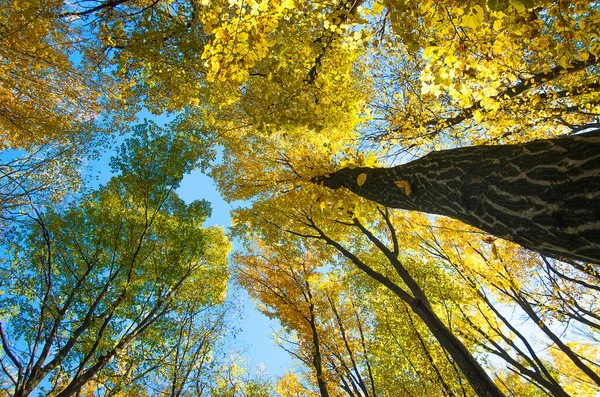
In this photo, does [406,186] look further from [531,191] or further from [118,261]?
[118,261]

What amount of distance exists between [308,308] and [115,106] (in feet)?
28.4

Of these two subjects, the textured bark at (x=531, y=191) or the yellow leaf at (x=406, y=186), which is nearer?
the textured bark at (x=531, y=191)

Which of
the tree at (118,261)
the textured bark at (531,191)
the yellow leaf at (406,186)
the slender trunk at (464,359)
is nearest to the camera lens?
the textured bark at (531,191)

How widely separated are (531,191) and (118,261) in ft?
28.2

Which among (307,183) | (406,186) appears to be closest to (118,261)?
Answer: (307,183)

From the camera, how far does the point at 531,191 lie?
1.50m

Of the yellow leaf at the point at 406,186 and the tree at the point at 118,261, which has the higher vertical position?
the tree at the point at 118,261

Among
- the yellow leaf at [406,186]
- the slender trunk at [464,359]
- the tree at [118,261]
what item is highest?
the tree at [118,261]

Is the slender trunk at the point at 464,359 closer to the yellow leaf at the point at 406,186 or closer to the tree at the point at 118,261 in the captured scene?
the yellow leaf at the point at 406,186

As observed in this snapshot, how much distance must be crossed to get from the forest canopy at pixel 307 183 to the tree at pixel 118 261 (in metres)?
0.06

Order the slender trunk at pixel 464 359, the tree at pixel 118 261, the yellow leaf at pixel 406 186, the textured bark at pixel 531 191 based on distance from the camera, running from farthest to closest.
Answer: the tree at pixel 118 261 → the slender trunk at pixel 464 359 → the yellow leaf at pixel 406 186 → the textured bark at pixel 531 191

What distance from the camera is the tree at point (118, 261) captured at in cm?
637

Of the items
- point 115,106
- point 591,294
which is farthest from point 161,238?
point 591,294

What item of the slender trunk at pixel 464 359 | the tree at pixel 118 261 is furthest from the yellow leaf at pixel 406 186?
the tree at pixel 118 261
